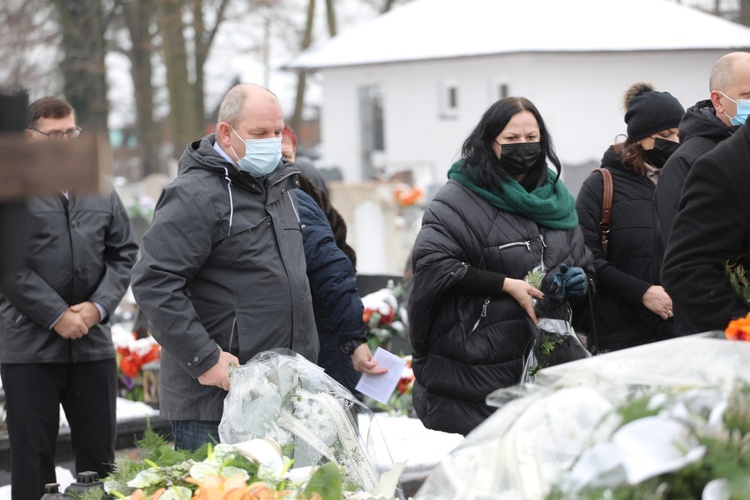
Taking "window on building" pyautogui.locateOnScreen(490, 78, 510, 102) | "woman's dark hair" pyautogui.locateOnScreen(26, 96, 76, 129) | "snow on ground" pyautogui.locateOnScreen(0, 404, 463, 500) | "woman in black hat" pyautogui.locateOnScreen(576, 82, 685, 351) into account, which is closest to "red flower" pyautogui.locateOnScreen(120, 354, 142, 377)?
"snow on ground" pyautogui.locateOnScreen(0, 404, 463, 500)

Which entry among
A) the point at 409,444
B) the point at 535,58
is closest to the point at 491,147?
the point at 409,444

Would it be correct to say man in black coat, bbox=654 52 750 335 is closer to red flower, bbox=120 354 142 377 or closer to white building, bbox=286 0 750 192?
red flower, bbox=120 354 142 377

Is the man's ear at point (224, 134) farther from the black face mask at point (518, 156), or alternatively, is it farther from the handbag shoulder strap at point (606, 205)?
the handbag shoulder strap at point (606, 205)

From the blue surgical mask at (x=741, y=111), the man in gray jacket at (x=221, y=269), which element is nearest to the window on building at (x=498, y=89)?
the blue surgical mask at (x=741, y=111)

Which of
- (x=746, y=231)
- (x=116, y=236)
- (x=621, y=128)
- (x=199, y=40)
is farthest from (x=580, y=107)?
(x=746, y=231)

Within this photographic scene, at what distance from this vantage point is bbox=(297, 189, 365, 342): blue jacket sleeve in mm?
5020

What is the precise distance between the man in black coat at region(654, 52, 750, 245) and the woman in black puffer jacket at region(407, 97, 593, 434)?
404 mm

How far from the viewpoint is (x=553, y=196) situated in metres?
4.72

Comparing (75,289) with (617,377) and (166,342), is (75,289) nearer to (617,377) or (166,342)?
(166,342)

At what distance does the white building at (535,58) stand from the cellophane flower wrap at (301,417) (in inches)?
642

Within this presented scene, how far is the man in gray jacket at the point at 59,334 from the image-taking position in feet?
17.6

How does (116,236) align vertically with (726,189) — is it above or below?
below

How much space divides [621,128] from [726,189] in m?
18.7

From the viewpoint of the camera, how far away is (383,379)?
4.97 meters
